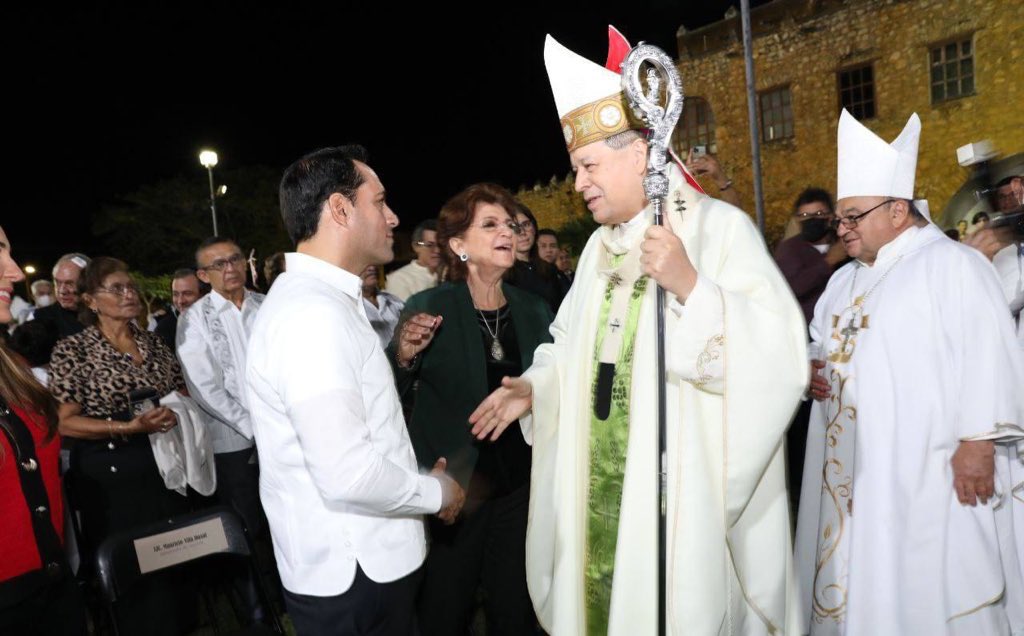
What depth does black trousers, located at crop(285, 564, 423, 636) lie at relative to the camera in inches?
75.9

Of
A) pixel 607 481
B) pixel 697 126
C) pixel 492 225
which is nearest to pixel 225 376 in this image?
pixel 492 225

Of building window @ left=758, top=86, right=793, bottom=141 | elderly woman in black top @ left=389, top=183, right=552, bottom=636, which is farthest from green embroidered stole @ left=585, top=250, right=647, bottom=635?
building window @ left=758, top=86, right=793, bottom=141

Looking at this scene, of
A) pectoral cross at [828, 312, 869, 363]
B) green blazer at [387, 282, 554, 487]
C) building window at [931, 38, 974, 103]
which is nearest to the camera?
green blazer at [387, 282, 554, 487]

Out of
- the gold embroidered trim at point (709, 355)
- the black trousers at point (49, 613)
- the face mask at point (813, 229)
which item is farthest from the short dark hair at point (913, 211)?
the black trousers at point (49, 613)

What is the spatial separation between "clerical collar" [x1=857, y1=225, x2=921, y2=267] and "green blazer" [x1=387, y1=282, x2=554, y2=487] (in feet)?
6.41

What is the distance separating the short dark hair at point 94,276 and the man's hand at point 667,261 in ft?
10.5

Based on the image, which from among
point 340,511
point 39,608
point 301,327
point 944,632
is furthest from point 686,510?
point 39,608

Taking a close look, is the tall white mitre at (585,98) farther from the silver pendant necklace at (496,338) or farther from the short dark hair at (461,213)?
the silver pendant necklace at (496,338)

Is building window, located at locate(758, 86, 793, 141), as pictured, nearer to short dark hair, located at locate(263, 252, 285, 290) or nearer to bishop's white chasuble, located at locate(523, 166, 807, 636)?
short dark hair, located at locate(263, 252, 285, 290)

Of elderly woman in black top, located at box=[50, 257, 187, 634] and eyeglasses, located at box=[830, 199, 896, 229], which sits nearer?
eyeglasses, located at box=[830, 199, 896, 229]

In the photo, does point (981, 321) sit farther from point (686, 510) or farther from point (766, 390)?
point (686, 510)

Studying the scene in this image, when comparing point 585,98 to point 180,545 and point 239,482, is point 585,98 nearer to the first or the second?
point 180,545

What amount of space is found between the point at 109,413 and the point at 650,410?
9.48 feet

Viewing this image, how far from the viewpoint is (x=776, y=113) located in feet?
63.4
